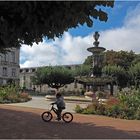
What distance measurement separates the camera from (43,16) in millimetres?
11094

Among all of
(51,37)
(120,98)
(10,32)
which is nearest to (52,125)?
(51,37)

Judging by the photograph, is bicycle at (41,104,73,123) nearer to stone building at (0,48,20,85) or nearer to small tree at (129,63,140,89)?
small tree at (129,63,140,89)

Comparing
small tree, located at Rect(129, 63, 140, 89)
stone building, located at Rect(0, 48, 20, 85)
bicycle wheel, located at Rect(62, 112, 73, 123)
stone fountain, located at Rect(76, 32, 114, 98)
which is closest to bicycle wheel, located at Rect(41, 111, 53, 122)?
bicycle wheel, located at Rect(62, 112, 73, 123)

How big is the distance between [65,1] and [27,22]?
1189 mm

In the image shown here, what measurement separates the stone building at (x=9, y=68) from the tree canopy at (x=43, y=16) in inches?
3819

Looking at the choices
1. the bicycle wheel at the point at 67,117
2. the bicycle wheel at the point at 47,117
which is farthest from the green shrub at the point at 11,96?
the bicycle wheel at the point at 67,117

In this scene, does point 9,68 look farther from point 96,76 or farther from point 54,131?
point 54,131

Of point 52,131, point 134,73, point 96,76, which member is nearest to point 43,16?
point 52,131

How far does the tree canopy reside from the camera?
10797mm

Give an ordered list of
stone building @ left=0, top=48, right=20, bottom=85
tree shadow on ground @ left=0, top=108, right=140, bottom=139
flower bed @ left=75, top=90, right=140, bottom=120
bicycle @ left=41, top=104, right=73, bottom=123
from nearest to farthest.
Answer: tree shadow on ground @ left=0, top=108, right=140, bottom=139 < bicycle @ left=41, top=104, right=73, bottom=123 < flower bed @ left=75, top=90, right=140, bottom=120 < stone building @ left=0, top=48, right=20, bottom=85

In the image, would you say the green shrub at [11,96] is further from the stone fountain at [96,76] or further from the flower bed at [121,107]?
the flower bed at [121,107]

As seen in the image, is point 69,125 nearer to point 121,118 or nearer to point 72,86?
point 121,118

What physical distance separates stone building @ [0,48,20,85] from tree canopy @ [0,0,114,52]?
318 feet

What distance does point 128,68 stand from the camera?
8525 cm
